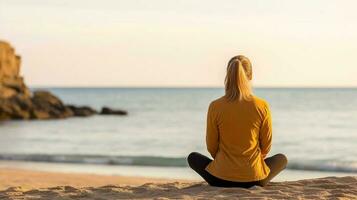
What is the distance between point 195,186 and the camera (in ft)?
26.8

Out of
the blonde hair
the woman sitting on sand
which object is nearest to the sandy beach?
the woman sitting on sand

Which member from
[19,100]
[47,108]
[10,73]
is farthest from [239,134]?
[10,73]

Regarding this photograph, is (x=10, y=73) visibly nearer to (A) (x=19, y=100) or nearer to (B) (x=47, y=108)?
(A) (x=19, y=100)

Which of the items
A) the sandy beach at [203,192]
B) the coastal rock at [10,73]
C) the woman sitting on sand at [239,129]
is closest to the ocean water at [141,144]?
the coastal rock at [10,73]

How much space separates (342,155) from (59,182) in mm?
11545

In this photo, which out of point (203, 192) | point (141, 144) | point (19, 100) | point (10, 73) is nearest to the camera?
point (203, 192)

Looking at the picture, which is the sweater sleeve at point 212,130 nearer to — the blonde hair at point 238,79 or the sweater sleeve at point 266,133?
the blonde hair at point 238,79

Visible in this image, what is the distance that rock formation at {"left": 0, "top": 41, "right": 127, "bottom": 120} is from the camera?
152ft

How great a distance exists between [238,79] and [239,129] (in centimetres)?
59

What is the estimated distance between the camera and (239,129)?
7.36 meters

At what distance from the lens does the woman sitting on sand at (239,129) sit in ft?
23.7

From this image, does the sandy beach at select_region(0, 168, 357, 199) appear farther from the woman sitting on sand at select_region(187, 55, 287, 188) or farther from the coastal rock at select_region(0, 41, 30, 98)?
the coastal rock at select_region(0, 41, 30, 98)

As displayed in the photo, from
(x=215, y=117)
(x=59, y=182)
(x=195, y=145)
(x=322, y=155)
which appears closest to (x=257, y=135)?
(x=215, y=117)

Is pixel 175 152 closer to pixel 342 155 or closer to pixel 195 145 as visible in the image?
pixel 195 145
